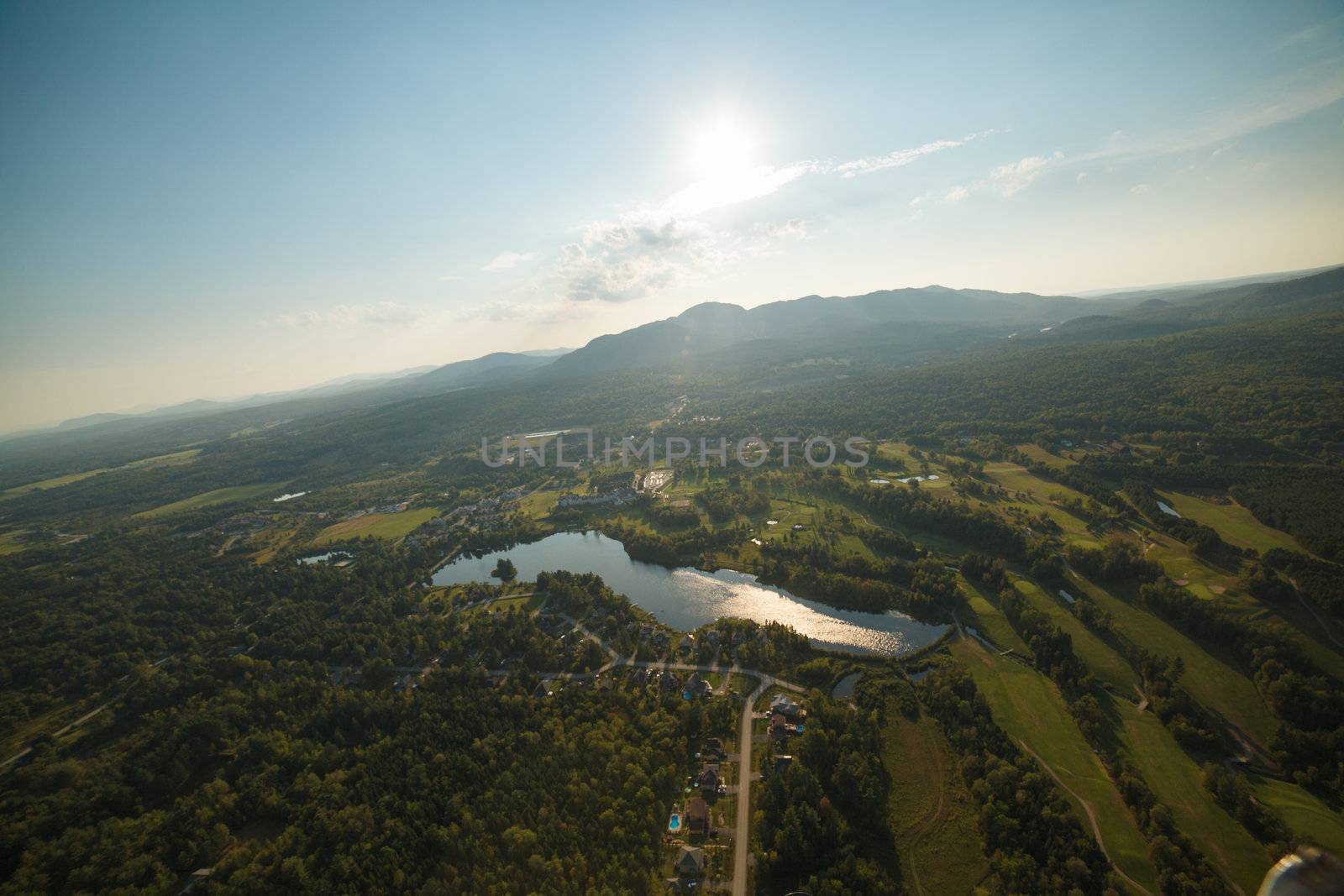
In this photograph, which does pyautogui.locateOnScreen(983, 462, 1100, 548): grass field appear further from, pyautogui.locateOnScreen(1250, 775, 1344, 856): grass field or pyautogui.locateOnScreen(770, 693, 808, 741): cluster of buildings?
pyautogui.locateOnScreen(770, 693, 808, 741): cluster of buildings

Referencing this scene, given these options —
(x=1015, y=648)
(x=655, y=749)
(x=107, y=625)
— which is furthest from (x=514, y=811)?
(x=107, y=625)

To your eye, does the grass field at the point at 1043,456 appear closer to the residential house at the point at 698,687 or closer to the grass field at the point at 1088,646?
the grass field at the point at 1088,646

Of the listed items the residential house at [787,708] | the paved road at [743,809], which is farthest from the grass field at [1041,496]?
the paved road at [743,809]

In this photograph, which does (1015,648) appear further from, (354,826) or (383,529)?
(383,529)

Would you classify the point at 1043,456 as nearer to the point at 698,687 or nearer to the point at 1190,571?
the point at 1190,571

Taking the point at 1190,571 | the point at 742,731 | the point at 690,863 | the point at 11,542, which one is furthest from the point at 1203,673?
the point at 11,542

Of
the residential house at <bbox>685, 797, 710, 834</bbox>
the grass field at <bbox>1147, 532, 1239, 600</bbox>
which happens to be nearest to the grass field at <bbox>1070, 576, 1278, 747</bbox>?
the grass field at <bbox>1147, 532, 1239, 600</bbox>

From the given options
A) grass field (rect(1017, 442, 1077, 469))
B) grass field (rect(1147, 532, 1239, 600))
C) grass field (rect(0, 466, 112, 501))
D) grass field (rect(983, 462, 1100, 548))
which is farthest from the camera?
grass field (rect(0, 466, 112, 501))
